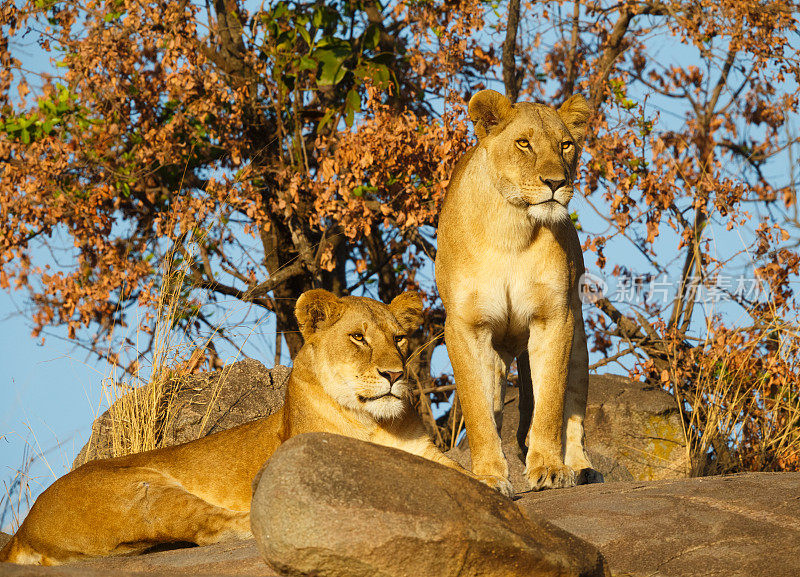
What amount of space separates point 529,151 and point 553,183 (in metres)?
0.25

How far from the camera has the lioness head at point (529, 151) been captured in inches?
194

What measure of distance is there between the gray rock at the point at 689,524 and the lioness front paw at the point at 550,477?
0.61 feet

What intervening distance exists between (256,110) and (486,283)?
15.4 feet

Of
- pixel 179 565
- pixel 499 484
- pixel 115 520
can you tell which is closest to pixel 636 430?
pixel 499 484

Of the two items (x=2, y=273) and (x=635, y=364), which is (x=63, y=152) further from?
(x=635, y=364)

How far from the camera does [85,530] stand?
4.64 meters

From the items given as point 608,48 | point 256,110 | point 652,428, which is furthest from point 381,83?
point 652,428

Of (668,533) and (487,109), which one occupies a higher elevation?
(487,109)

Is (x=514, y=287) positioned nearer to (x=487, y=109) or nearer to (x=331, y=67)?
(x=487, y=109)

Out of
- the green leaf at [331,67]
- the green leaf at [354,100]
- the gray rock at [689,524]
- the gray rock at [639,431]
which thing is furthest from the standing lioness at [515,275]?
the green leaf at [331,67]

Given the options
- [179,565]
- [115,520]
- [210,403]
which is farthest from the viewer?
[210,403]

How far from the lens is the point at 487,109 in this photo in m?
5.21

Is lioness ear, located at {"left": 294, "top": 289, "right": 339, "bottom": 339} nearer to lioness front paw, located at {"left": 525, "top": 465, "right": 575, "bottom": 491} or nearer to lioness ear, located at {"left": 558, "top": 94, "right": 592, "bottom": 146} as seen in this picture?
lioness front paw, located at {"left": 525, "top": 465, "right": 575, "bottom": 491}

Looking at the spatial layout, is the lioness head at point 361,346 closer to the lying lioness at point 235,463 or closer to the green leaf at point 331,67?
the lying lioness at point 235,463
